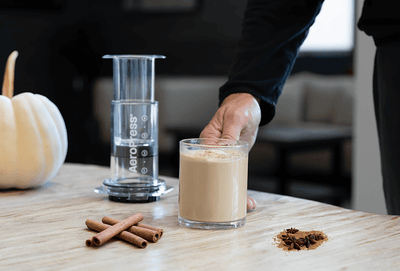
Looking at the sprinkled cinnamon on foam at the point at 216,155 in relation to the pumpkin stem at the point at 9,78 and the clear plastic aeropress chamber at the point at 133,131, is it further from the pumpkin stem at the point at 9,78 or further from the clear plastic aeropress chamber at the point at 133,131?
the pumpkin stem at the point at 9,78

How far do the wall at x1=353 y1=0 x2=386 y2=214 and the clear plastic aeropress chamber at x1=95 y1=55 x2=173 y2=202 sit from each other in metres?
1.51

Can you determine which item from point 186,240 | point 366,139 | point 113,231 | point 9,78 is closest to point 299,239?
point 186,240

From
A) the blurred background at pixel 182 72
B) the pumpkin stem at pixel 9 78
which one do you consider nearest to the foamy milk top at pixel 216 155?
the pumpkin stem at pixel 9 78

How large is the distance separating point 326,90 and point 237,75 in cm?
303

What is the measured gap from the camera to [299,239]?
64cm

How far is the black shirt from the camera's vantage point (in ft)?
3.48

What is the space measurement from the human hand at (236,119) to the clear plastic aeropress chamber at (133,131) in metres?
0.13

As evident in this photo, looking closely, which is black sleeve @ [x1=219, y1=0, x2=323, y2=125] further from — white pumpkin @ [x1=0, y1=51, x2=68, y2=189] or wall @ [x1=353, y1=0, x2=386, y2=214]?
wall @ [x1=353, y1=0, x2=386, y2=214]

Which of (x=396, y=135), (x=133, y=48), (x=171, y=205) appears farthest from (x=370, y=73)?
(x=133, y=48)

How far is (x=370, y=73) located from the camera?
2.14 metres

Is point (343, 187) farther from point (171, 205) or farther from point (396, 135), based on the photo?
point (171, 205)

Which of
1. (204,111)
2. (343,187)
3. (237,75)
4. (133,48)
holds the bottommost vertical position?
(343,187)

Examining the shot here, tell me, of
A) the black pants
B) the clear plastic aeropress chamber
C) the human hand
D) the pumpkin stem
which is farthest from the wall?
the pumpkin stem

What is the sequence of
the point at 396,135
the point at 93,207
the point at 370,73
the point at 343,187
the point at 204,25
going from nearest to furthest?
the point at 93,207, the point at 396,135, the point at 370,73, the point at 343,187, the point at 204,25
